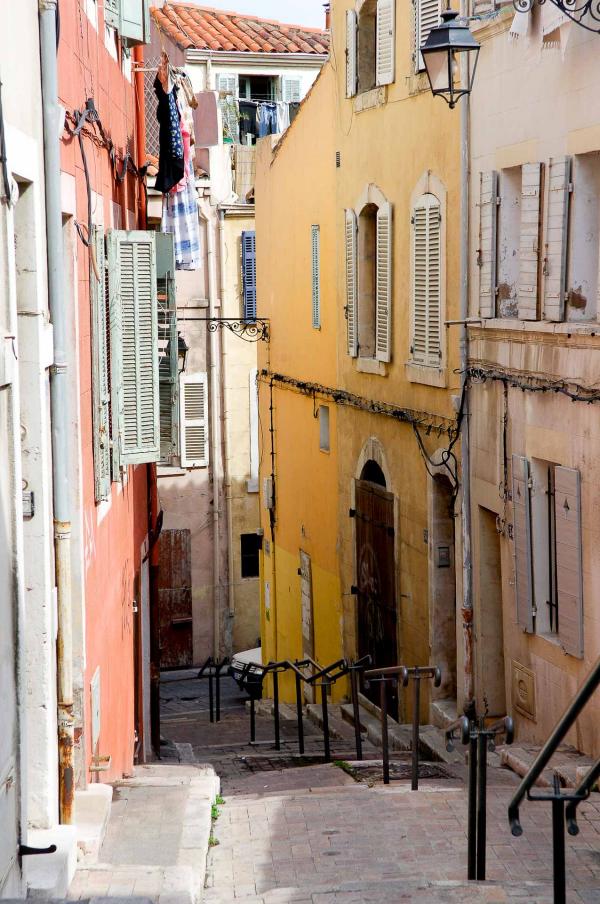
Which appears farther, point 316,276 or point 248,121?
point 248,121

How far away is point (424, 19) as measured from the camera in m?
14.2

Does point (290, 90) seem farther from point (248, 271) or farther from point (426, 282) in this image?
point (426, 282)

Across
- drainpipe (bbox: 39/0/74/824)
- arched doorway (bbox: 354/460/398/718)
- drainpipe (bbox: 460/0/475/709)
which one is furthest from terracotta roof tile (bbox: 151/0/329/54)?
drainpipe (bbox: 39/0/74/824)

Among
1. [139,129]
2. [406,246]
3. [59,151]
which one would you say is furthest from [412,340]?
[59,151]

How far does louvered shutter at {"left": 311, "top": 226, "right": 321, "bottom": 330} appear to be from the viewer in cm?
1845

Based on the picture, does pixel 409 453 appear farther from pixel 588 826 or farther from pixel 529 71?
pixel 588 826

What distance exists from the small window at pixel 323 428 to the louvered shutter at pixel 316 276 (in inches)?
45.8

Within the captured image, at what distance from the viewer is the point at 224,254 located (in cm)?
2600

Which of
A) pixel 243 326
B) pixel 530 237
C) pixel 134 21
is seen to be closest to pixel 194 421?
pixel 243 326

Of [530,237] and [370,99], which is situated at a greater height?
[370,99]

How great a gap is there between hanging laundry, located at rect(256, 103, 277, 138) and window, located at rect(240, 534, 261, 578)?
8.92 metres

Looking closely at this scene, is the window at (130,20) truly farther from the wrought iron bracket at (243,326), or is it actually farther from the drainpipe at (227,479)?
the drainpipe at (227,479)

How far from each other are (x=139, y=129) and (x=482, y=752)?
866 centimetres

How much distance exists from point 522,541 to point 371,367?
5.14 metres
